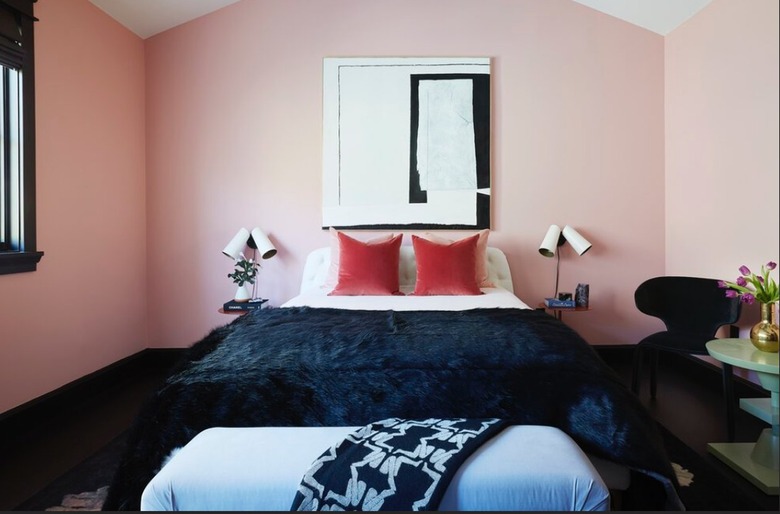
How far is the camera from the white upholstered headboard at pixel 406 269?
3.06 m

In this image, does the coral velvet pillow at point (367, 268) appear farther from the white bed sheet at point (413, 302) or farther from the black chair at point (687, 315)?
the black chair at point (687, 315)

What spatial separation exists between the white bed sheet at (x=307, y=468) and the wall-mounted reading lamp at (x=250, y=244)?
8.00 ft

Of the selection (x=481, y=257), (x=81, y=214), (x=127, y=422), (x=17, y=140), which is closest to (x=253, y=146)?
(x=81, y=214)

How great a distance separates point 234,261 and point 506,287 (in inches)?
88.7

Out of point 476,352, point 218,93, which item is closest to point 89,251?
point 218,93

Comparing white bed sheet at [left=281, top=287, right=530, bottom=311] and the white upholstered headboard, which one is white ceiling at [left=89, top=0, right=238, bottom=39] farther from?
white bed sheet at [left=281, top=287, right=530, bottom=311]

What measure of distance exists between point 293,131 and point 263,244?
3.26 feet

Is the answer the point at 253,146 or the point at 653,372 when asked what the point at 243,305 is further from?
the point at 653,372

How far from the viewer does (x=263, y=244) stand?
10.4 ft

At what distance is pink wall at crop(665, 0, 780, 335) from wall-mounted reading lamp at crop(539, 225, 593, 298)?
2499mm

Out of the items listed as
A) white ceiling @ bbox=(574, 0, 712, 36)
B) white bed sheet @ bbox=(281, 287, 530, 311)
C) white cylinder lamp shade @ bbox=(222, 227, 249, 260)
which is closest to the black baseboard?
white cylinder lamp shade @ bbox=(222, 227, 249, 260)

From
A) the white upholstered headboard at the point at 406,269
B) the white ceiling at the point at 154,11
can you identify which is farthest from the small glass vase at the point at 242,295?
the white ceiling at the point at 154,11

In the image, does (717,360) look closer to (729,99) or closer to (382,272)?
(729,99)

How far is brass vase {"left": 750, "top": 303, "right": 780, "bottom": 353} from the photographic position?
42 cm
